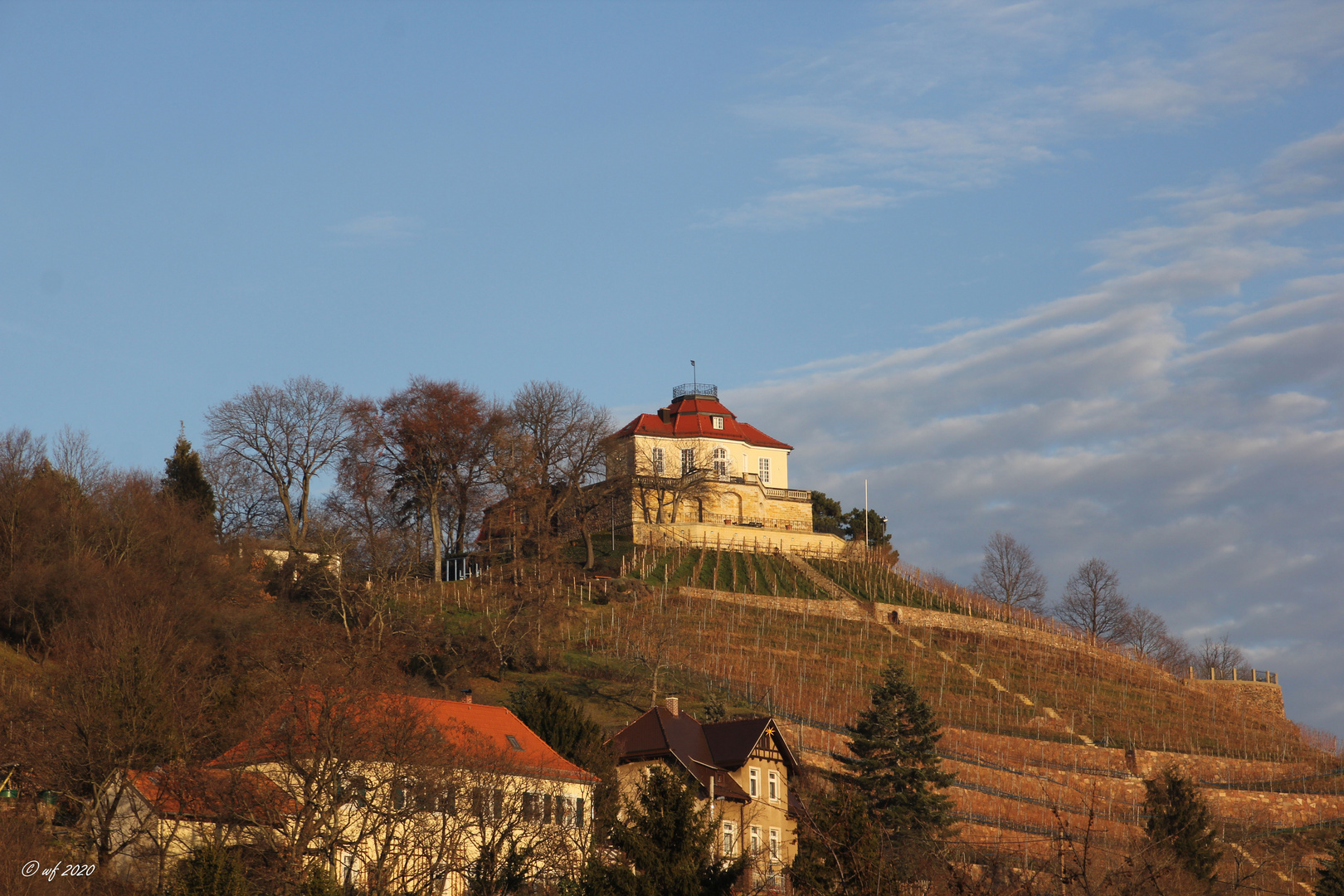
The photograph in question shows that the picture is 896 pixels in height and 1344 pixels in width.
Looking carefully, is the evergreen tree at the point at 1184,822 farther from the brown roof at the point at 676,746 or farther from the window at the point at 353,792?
the window at the point at 353,792

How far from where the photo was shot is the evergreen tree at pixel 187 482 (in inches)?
2398

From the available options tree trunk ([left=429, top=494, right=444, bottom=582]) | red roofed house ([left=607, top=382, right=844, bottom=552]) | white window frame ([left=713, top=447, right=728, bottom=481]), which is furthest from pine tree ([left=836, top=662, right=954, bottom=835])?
white window frame ([left=713, top=447, right=728, bottom=481])

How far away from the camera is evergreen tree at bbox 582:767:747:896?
21688 millimetres

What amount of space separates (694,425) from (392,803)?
6583cm

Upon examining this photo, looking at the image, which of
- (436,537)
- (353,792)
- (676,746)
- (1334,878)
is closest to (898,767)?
(676,746)

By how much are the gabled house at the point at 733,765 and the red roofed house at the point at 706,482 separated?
39720 millimetres

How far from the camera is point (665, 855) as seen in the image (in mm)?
22656

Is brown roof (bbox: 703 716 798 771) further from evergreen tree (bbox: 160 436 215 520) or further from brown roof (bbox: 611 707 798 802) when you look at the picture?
evergreen tree (bbox: 160 436 215 520)

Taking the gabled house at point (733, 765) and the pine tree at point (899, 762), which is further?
the pine tree at point (899, 762)

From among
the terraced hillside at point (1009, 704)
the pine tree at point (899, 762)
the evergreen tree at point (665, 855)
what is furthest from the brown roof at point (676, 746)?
the evergreen tree at point (665, 855)

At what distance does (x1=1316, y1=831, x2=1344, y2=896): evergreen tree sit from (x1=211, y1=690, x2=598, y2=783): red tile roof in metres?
18.5

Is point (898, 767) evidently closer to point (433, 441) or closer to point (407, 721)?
point (407, 721)

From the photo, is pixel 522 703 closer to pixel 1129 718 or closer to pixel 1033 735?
pixel 1033 735

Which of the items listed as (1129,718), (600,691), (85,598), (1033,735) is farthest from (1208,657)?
(85,598)
